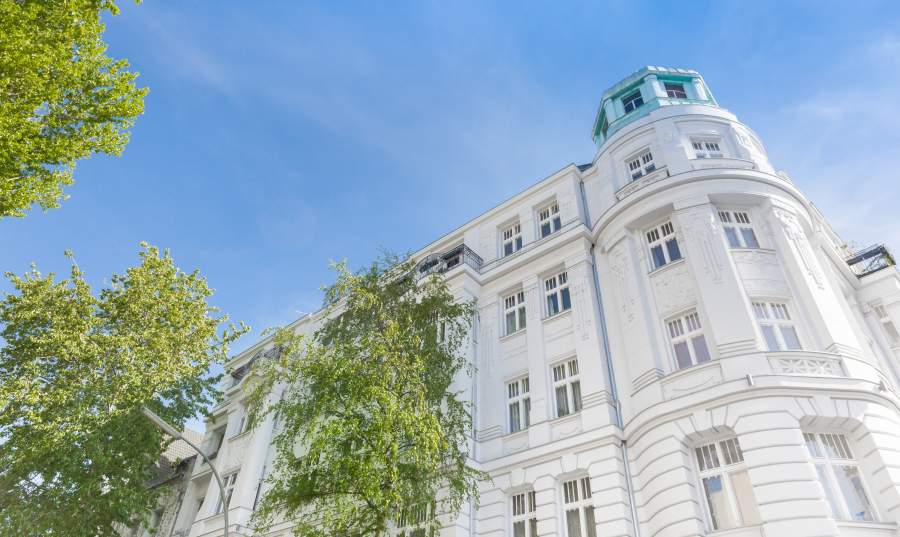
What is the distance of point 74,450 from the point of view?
67.6 ft

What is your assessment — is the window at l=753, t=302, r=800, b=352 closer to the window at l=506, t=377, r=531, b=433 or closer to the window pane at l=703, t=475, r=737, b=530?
the window pane at l=703, t=475, r=737, b=530

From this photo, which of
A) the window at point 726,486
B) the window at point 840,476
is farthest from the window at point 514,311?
the window at point 840,476

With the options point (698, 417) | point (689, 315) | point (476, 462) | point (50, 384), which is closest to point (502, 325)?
point (476, 462)

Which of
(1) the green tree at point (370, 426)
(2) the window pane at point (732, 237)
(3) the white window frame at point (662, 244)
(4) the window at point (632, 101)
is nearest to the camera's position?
(1) the green tree at point (370, 426)

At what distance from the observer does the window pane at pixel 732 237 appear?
54.5 ft

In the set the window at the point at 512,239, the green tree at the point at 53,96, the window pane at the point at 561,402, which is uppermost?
the window at the point at 512,239

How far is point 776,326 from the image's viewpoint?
14492mm

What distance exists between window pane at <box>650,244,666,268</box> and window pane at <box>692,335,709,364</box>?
3059 mm

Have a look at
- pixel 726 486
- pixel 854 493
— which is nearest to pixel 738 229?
→ pixel 854 493

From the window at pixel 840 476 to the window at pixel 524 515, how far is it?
6.86 m

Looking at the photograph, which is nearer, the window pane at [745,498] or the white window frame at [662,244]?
the window pane at [745,498]

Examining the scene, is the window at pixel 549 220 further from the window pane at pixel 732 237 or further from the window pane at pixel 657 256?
the window pane at pixel 732 237

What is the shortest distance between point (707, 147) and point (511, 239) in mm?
8338

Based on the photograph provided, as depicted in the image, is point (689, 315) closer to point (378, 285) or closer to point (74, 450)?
point (378, 285)
